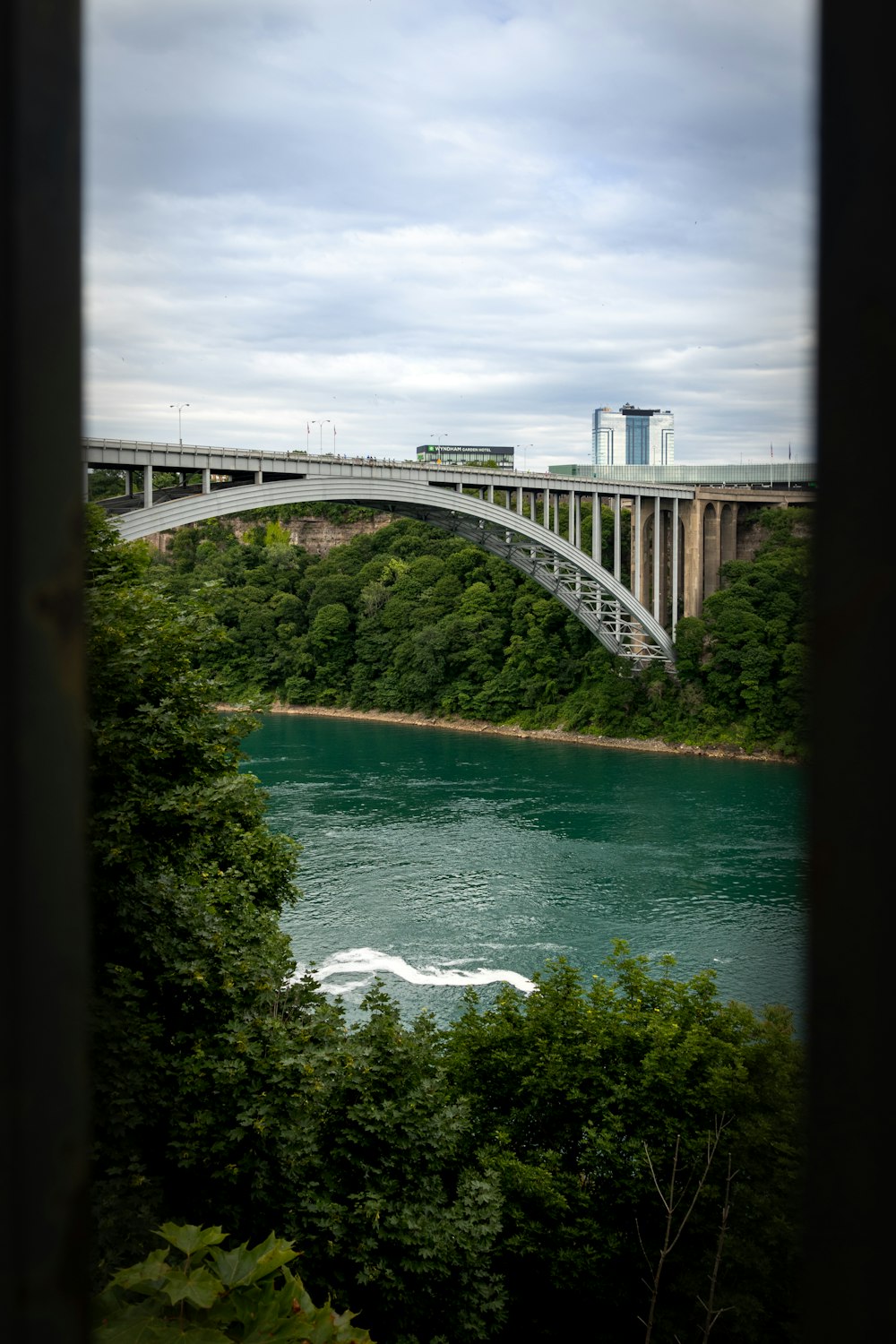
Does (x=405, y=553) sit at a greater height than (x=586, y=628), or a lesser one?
greater

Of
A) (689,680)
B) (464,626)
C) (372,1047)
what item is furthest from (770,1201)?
(464,626)

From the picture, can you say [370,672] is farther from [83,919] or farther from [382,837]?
[83,919]

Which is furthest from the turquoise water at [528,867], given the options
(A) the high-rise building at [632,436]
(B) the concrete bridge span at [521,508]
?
(A) the high-rise building at [632,436]

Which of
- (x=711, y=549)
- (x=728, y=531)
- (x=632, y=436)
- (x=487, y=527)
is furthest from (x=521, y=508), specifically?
(x=632, y=436)

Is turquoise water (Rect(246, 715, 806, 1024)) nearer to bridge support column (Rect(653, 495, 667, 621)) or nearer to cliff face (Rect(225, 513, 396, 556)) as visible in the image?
bridge support column (Rect(653, 495, 667, 621))

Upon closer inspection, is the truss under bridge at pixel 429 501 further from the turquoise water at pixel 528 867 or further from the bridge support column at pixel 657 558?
the turquoise water at pixel 528 867
